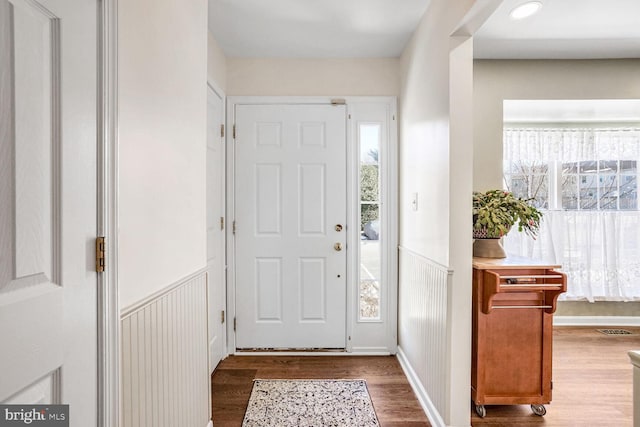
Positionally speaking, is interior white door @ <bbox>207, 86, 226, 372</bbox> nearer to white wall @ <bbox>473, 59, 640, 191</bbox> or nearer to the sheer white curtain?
white wall @ <bbox>473, 59, 640, 191</bbox>

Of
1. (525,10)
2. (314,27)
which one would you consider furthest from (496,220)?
(314,27)

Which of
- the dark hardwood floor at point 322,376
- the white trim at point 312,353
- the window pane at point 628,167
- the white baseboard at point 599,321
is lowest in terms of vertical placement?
the dark hardwood floor at point 322,376

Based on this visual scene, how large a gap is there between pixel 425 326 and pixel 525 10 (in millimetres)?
2090

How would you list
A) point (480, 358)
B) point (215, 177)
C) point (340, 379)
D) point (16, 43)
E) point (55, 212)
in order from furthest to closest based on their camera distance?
point (215, 177) < point (340, 379) < point (480, 358) < point (55, 212) < point (16, 43)

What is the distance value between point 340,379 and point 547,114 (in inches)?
122

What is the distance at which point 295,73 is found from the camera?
10.4 feet

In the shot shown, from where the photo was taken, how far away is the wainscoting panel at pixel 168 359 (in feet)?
3.85

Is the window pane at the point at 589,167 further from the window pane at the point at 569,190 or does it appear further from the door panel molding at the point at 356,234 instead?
the door panel molding at the point at 356,234

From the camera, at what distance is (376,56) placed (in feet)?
10.3

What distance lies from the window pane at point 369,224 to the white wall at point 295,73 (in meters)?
0.45

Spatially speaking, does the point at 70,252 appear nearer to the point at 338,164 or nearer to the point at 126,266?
the point at 126,266

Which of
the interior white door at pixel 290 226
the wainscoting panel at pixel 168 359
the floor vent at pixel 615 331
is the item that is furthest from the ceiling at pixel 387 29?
the floor vent at pixel 615 331

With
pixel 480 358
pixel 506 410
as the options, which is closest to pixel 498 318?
pixel 480 358

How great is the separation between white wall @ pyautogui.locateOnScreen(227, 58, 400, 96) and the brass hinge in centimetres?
242
